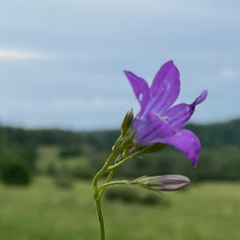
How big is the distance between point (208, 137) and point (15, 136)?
4.89 meters

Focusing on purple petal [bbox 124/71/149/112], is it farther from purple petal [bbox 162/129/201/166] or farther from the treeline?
the treeline

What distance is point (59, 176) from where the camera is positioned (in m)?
18.1

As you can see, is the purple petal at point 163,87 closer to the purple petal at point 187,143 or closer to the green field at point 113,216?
the purple petal at point 187,143

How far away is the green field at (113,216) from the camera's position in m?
13.2

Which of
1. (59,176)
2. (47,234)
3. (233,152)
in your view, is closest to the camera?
(47,234)

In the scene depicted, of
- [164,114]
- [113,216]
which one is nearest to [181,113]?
[164,114]

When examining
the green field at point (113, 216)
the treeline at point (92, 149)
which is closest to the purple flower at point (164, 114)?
the green field at point (113, 216)

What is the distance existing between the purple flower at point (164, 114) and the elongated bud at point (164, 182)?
1.5 inches

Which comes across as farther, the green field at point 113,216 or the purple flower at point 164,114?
the green field at point 113,216

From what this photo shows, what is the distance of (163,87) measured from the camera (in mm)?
1112

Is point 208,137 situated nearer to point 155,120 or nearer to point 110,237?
point 110,237

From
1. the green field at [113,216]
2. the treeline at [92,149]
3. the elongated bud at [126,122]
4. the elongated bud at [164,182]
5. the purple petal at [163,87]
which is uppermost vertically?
the purple petal at [163,87]

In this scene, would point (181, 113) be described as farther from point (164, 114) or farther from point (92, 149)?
point (92, 149)

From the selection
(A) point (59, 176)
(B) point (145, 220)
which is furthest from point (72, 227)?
(A) point (59, 176)
